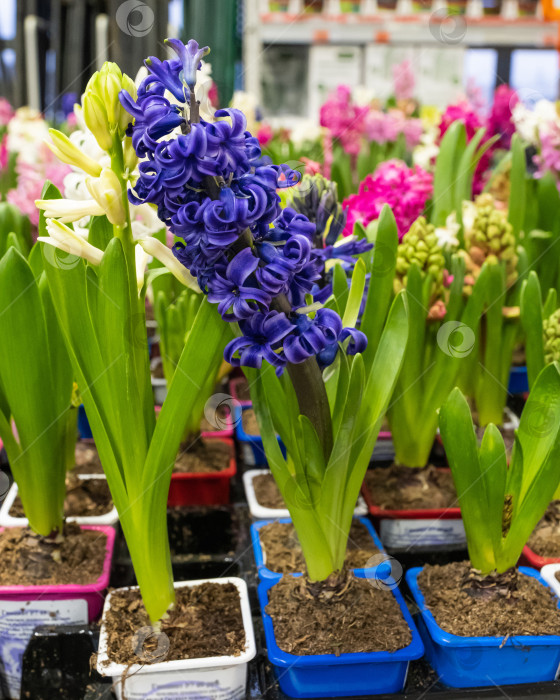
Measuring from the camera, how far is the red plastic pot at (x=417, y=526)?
1.10 metres

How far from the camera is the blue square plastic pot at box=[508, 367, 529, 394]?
1520mm

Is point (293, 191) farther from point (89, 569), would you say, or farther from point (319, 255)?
point (89, 569)

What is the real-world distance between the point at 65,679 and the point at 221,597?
0.23 m

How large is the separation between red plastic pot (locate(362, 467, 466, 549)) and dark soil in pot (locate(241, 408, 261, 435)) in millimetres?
322

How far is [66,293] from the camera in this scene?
780mm

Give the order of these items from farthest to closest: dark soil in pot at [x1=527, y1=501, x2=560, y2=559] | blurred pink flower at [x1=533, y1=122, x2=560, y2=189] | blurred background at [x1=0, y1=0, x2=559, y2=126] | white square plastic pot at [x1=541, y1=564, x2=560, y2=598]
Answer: blurred background at [x1=0, y1=0, x2=559, y2=126]
blurred pink flower at [x1=533, y1=122, x2=560, y2=189]
dark soil in pot at [x1=527, y1=501, x2=560, y2=559]
white square plastic pot at [x1=541, y1=564, x2=560, y2=598]

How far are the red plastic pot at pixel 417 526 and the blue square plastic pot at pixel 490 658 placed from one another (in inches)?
8.7

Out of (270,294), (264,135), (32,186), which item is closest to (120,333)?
(270,294)

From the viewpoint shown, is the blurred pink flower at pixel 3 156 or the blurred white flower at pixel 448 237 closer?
the blurred white flower at pixel 448 237

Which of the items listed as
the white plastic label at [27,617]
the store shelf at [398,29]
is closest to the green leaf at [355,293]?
the white plastic label at [27,617]

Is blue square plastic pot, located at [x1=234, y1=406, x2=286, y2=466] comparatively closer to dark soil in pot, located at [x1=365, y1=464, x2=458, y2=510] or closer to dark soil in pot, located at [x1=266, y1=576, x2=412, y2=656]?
dark soil in pot, located at [x1=365, y1=464, x2=458, y2=510]

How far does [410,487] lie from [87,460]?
0.59 m

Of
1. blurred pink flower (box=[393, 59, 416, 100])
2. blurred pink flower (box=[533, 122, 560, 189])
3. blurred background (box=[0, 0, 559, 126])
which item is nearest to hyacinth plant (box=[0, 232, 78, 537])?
blurred pink flower (box=[533, 122, 560, 189])

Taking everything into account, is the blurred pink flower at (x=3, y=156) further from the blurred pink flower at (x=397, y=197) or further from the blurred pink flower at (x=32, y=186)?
the blurred pink flower at (x=397, y=197)
